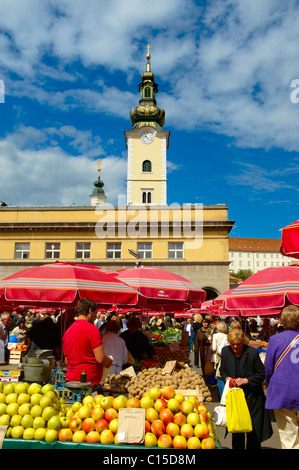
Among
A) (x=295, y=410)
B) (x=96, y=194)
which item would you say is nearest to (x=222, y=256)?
(x=295, y=410)

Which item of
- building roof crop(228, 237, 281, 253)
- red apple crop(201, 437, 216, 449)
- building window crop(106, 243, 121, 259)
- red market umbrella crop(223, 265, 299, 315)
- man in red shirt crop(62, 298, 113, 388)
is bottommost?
red apple crop(201, 437, 216, 449)

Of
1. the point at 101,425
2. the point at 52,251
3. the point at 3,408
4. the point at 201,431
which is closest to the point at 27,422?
the point at 3,408

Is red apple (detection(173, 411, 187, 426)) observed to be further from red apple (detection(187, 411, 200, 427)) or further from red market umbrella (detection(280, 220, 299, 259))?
red market umbrella (detection(280, 220, 299, 259))

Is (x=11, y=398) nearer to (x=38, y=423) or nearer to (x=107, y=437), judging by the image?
(x=38, y=423)

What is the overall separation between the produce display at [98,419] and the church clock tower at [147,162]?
148ft

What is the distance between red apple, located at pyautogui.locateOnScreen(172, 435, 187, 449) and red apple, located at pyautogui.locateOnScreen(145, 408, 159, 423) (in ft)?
1.01

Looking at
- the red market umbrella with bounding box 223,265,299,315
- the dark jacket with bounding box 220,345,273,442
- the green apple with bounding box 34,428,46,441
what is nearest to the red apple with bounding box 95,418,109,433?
the green apple with bounding box 34,428,46,441

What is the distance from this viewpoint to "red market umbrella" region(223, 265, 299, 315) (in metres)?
6.66

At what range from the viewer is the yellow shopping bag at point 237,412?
4590mm

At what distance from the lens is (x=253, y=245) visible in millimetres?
144625

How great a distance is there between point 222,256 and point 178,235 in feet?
13.5

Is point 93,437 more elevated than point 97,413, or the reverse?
point 97,413

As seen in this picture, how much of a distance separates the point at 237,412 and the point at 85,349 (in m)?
2.01
